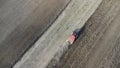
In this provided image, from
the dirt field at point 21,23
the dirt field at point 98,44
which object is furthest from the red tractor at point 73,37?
the dirt field at point 21,23

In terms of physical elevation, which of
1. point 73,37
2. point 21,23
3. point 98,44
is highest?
point 21,23

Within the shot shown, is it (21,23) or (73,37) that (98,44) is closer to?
(73,37)

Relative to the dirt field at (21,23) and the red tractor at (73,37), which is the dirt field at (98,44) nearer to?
the red tractor at (73,37)

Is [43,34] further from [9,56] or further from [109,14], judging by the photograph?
[109,14]

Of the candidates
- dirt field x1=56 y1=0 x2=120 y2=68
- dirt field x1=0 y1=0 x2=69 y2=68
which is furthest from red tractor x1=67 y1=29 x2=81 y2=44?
dirt field x1=0 y1=0 x2=69 y2=68

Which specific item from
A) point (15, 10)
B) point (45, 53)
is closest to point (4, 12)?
point (15, 10)

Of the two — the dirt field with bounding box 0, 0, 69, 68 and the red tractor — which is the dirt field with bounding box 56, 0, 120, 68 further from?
the dirt field with bounding box 0, 0, 69, 68

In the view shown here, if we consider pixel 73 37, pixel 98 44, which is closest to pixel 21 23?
pixel 73 37
